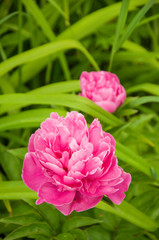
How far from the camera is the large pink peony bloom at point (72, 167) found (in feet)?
1.79

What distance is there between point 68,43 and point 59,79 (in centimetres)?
43

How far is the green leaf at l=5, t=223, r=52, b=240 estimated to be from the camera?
2.11 feet

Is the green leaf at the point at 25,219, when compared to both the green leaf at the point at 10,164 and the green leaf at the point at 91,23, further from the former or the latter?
the green leaf at the point at 91,23

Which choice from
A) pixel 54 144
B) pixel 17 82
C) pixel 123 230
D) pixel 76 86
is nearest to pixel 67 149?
pixel 54 144

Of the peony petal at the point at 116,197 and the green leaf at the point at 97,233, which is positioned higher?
the peony petal at the point at 116,197

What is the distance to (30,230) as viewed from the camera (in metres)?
0.66

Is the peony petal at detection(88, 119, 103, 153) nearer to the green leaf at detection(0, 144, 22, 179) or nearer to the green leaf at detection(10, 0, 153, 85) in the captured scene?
the green leaf at detection(0, 144, 22, 179)

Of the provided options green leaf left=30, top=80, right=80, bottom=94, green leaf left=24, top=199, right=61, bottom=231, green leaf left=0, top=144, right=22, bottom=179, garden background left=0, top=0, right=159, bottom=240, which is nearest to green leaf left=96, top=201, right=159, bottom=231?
garden background left=0, top=0, right=159, bottom=240

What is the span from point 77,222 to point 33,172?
0.16 m

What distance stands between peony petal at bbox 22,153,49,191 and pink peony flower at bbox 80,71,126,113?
0.36 meters

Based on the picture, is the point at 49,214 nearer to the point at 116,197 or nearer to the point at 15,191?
the point at 15,191

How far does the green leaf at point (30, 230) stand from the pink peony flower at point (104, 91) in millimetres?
361

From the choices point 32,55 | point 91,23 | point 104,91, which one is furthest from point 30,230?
point 91,23

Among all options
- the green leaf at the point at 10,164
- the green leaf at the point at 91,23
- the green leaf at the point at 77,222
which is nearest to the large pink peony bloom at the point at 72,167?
the green leaf at the point at 77,222
